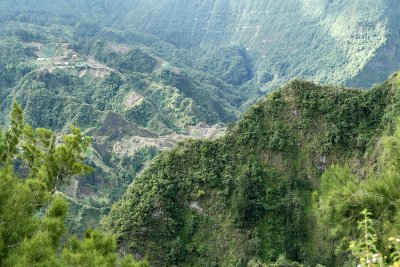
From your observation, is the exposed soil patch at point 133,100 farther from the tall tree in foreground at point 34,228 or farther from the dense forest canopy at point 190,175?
the tall tree in foreground at point 34,228

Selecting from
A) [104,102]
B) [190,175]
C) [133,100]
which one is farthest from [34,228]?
[104,102]

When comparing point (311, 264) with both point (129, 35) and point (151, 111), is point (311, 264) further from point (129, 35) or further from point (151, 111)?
point (129, 35)

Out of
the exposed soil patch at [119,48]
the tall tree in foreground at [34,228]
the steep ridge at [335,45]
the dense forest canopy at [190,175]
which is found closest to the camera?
the tall tree in foreground at [34,228]

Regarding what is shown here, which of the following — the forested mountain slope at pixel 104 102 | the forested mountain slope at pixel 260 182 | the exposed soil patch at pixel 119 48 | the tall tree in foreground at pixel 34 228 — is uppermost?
the tall tree in foreground at pixel 34 228

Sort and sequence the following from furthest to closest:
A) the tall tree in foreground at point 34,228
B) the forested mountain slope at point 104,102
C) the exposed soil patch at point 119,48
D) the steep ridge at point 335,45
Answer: the exposed soil patch at point 119,48, the steep ridge at point 335,45, the forested mountain slope at point 104,102, the tall tree in foreground at point 34,228

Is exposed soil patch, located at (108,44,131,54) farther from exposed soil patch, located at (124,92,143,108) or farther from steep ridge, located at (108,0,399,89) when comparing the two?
steep ridge, located at (108,0,399,89)

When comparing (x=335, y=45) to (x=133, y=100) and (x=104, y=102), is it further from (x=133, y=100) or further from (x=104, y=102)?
(x=104, y=102)

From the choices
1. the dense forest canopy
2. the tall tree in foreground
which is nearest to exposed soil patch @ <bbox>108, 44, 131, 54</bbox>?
the dense forest canopy

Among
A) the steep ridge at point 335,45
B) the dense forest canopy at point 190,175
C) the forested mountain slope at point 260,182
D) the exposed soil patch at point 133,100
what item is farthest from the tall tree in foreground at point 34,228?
the steep ridge at point 335,45

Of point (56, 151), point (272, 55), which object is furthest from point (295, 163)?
point (272, 55)

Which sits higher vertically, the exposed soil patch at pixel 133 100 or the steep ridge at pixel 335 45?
the steep ridge at pixel 335 45
